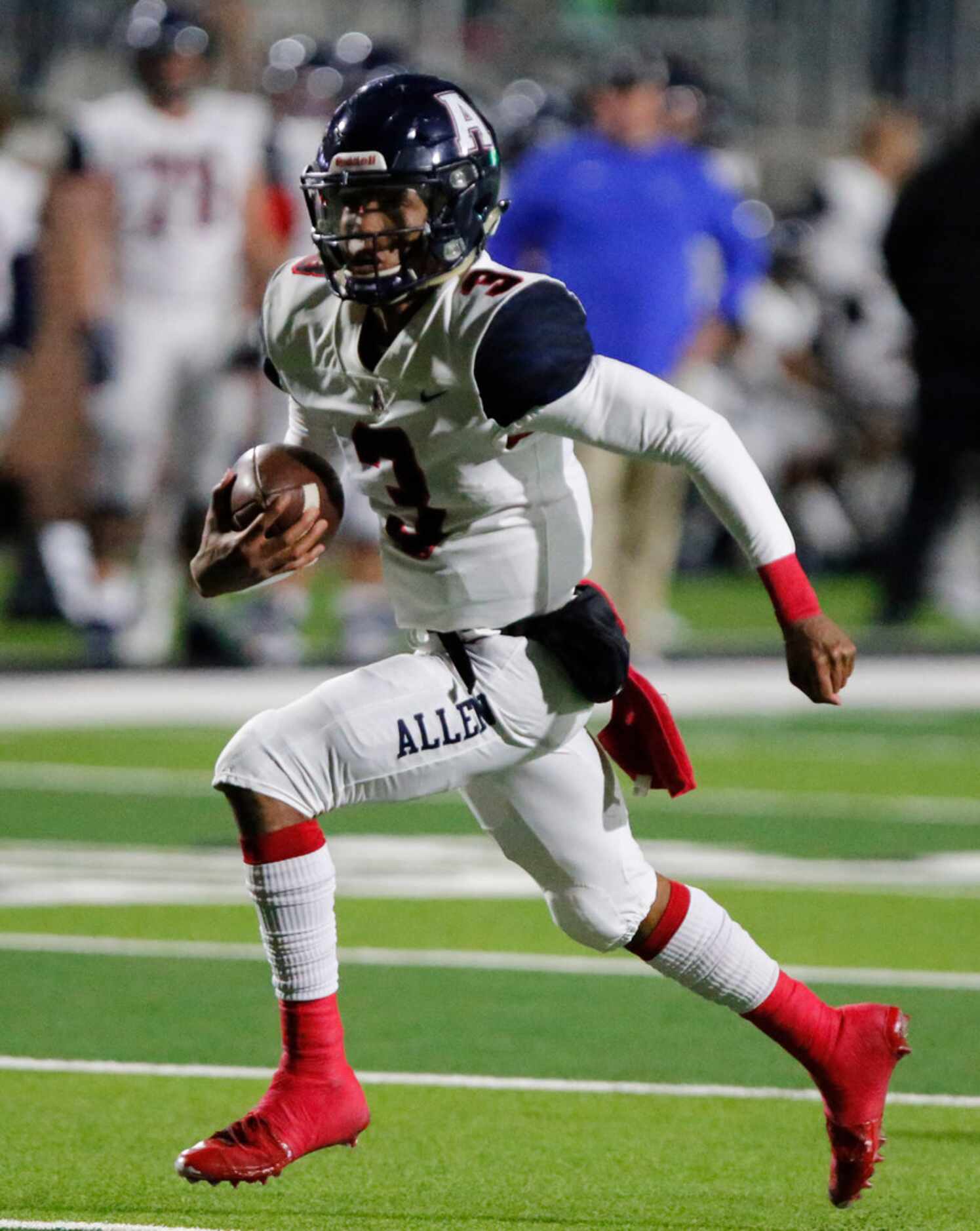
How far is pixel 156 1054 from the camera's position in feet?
16.6

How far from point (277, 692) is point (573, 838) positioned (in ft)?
20.8

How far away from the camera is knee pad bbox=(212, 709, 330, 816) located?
3.92 meters

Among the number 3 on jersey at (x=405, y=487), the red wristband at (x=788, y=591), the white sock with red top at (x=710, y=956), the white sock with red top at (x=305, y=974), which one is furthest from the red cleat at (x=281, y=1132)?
the red wristband at (x=788, y=591)

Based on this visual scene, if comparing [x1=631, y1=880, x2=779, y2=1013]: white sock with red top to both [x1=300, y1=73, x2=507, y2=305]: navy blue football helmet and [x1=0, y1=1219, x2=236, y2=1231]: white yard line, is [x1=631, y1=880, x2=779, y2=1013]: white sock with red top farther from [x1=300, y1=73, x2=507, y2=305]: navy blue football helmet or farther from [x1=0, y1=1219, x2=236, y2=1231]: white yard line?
[x1=300, y1=73, x2=507, y2=305]: navy blue football helmet

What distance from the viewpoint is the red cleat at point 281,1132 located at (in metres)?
3.76

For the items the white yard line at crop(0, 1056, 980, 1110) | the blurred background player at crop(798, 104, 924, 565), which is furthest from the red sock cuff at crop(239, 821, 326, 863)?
the blurred background player at crop(798, 104, 924, 565)

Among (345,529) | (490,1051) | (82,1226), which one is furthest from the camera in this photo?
(345,529)

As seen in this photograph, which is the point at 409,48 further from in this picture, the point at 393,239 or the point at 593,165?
the point at 393,239

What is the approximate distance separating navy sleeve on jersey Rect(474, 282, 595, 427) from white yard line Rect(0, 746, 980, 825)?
14.0ft

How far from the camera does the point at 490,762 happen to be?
4.11 metres

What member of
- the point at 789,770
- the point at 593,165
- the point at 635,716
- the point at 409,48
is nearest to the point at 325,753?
the point at 635,716

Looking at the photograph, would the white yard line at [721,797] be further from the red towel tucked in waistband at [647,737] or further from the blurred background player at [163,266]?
A: the red towel tucked in waistband at [647,737]

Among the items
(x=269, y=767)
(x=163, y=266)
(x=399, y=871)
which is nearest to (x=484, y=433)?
(x=269, y=767)

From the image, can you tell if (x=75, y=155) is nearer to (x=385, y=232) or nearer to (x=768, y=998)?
(x=385, y=232)
